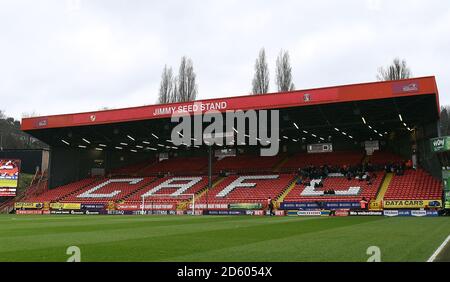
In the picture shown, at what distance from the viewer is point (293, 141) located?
48.2 m

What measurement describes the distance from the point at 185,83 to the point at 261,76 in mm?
11412

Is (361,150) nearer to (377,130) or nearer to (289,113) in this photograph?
(377,130)

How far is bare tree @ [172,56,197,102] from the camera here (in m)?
60.3

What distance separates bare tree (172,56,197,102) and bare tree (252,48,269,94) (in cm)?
922

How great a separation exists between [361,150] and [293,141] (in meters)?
7.62

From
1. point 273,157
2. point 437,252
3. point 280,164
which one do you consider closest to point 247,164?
point 273,157

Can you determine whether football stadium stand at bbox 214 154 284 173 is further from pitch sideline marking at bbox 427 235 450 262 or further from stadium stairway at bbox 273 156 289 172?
pitch sideline marking at bbox 427 235 450 262

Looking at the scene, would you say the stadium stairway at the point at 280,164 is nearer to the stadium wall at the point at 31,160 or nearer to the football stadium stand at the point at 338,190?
the football stadium stand at the point at 338,190

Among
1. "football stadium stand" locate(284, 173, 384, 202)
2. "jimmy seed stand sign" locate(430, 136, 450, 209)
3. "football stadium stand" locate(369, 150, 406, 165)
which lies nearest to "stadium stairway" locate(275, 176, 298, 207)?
"football stadium stand" locate(284, 173, 384, 202)

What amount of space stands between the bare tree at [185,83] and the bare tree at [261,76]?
9.22m

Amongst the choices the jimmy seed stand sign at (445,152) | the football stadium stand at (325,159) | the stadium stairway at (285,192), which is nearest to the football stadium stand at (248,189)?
the stadium stairway at (285,192)

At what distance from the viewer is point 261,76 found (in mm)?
57688
